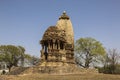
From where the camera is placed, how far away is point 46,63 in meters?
39.9

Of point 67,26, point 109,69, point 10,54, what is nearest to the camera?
point 67,26

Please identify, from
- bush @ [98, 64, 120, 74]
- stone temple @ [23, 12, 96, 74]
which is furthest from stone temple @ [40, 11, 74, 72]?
bush @ [98, 64, 120, 74]

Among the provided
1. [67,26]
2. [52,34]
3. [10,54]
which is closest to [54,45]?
[52,34]

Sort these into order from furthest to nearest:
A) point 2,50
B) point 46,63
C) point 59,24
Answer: point 2,50 → point 59,24 → point 46,63

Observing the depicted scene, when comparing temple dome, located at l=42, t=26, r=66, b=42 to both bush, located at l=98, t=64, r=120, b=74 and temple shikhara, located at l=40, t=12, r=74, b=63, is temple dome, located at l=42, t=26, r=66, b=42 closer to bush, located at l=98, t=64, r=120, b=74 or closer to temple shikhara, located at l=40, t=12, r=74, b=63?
temple shikhara, located at l=40, t=12, r=74, b=63

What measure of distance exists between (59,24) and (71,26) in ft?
7.61

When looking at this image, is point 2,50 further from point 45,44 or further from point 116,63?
point 116,63

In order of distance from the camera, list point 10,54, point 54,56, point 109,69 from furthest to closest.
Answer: point 10,54
point 109,69
point 54,56

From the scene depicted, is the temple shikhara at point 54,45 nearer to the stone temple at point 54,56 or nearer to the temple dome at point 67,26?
the stone temple at point 54,56

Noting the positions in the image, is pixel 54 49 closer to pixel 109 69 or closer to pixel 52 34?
pixel 52 34

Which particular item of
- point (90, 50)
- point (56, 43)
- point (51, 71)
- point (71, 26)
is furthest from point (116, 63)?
point (51, 71)

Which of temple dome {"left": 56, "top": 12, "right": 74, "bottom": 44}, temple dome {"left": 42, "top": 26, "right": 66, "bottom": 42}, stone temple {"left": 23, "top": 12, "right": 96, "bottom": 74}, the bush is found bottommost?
the bush

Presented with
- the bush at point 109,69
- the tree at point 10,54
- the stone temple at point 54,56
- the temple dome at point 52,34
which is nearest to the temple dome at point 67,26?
the stone temple at point 54,56

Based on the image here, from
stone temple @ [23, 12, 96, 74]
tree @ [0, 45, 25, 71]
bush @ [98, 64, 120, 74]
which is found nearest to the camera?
stone temple @ [23, 12, 96, 74]
